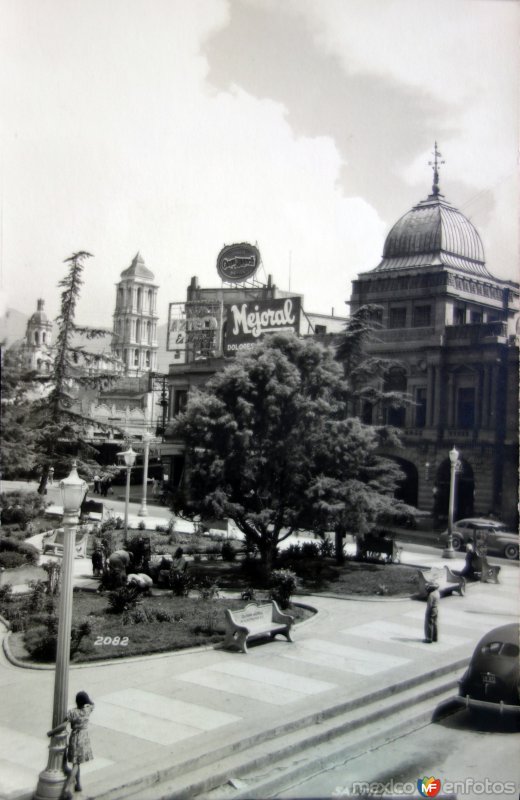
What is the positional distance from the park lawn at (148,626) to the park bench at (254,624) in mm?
507

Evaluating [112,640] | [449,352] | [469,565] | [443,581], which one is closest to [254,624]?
[112,640]

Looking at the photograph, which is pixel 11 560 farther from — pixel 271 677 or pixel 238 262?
pixel 238 262

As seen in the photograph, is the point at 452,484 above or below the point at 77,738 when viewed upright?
above

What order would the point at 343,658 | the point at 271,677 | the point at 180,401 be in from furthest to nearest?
1. the point at 180,401
2. the point at 343,658
3. the point at 271,677

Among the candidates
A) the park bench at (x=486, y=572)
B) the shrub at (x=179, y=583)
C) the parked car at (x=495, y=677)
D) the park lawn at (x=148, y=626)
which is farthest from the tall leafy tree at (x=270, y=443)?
the parked car at (x=495, y=677)

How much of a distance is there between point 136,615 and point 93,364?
4.59 metres

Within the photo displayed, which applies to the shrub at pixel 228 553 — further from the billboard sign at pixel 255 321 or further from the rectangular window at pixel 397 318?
the rectangular window at pixel 397 318

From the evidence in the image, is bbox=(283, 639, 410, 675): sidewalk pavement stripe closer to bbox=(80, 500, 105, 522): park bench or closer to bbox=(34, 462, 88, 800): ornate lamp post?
bbox=(80, 500, 105, 522): park bench

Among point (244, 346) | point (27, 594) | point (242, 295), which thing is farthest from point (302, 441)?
point (27, 594)

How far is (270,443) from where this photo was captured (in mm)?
16812

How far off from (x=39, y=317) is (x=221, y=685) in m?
6.36

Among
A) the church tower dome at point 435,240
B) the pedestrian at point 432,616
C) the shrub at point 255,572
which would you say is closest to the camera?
the church tower dome at point 435,240

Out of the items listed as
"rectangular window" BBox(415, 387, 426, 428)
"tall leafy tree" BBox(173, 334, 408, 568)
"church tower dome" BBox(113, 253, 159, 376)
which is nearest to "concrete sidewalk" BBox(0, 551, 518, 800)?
"tall leafy tree" BBox(173, 334, 408, 568)

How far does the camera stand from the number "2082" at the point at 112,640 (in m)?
12.9
